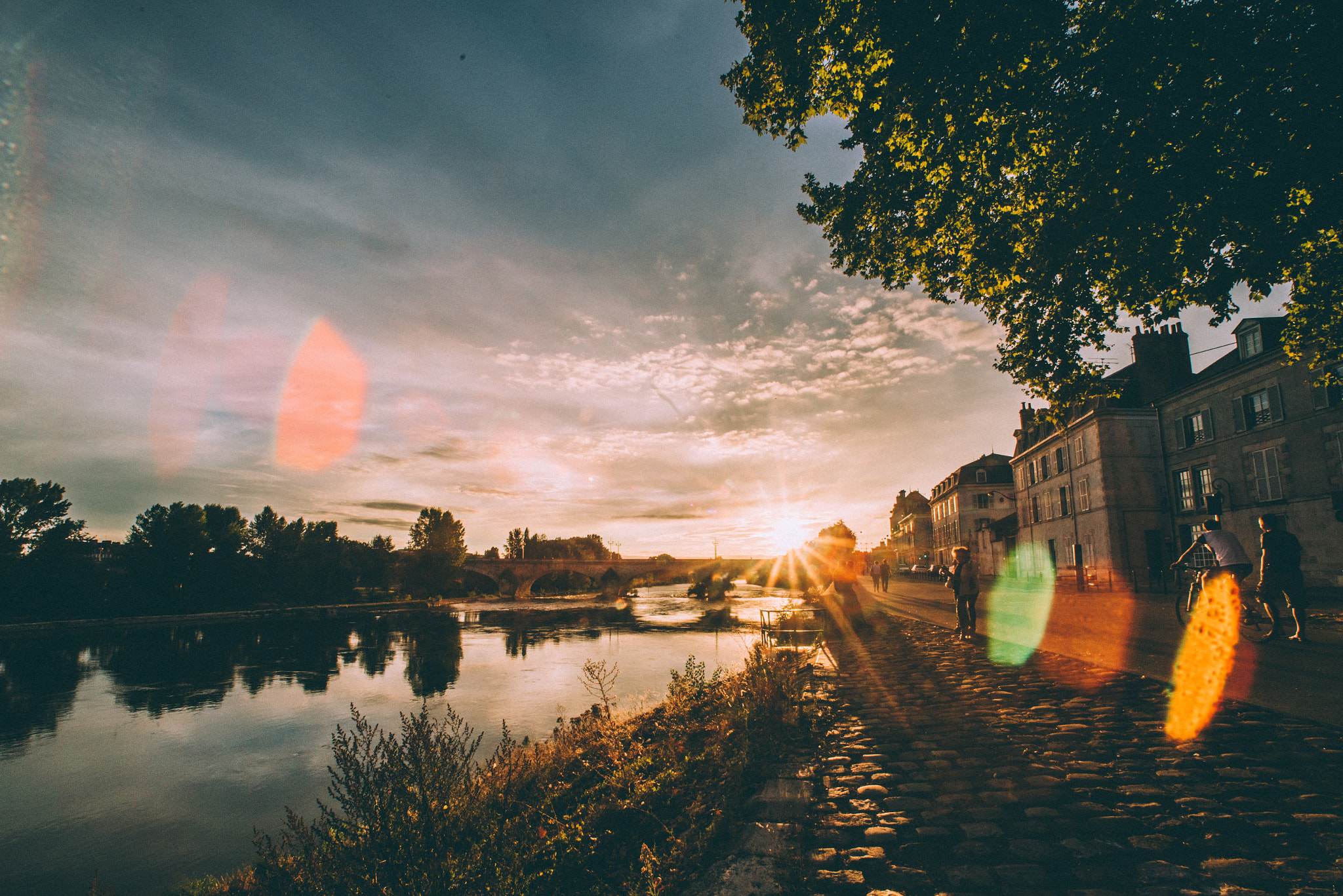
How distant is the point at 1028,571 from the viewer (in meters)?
41.6

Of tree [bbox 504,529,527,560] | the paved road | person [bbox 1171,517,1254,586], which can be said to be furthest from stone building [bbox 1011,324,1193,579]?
tree [bbox 504,529,527,560]

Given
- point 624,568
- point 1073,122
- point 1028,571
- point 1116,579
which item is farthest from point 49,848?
point 624,568

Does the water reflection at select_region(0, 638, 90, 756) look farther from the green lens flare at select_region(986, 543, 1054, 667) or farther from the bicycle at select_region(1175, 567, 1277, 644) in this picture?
the bicycle at select_region(1175, 567, 1277, 644)

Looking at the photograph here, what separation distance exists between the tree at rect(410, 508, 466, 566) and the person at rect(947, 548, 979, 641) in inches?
3489

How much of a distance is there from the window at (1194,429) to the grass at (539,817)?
29.4m

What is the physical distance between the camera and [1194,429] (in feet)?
89.6

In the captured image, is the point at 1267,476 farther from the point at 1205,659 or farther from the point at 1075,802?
the point at 1075,802

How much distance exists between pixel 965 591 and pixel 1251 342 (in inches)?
897

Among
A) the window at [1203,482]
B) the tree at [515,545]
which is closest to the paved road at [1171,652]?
the window at [1203,482]

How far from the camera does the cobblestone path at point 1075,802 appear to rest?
280 centimetres

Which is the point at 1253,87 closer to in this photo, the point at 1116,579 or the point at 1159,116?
the point at 1159,116

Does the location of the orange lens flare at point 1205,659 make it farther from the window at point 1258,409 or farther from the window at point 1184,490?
the window at point 1184,490

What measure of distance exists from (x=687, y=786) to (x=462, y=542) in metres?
103

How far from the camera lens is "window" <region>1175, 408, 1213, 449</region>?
26344mm
